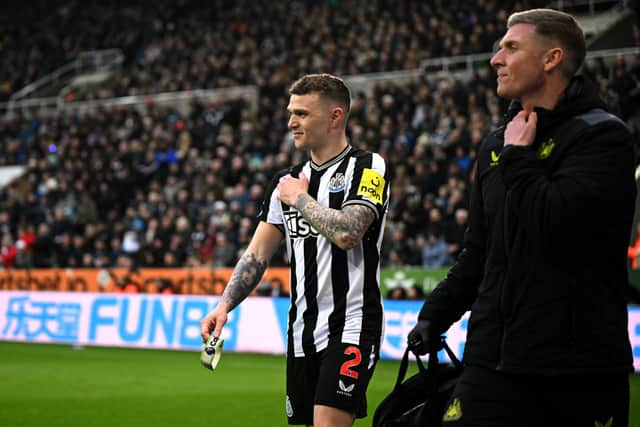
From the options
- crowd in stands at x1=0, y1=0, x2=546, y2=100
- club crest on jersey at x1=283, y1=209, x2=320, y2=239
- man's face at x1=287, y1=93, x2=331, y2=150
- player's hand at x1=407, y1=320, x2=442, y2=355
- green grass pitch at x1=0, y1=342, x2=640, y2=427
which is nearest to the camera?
player's hand at x1=407, y1=320, x2=442, y2=355

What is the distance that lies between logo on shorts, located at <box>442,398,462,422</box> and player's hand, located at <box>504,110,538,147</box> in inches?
34.8

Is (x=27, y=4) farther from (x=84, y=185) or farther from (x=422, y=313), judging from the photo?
(x=422, y=313)

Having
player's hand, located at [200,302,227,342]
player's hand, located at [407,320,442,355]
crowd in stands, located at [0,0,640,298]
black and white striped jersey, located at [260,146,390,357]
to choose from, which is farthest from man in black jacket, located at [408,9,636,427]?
crowd in stands, located at [0,0,640,298]

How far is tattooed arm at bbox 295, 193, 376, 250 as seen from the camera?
183 inches

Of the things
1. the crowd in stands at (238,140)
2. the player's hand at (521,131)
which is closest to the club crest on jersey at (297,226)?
the player's hand at (521,131)

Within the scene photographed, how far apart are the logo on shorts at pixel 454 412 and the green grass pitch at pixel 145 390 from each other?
561 centimetres

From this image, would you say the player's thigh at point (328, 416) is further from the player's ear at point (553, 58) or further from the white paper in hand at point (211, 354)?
the player's ear at point (553, 58)

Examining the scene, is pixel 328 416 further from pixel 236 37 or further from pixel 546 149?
pixel 236 37

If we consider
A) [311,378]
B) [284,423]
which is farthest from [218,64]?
[311,378]

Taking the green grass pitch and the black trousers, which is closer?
the black trousers

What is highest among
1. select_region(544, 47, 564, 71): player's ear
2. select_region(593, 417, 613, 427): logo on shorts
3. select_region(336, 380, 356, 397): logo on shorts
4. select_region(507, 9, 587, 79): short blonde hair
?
select_region(507, 9, 587, 79): short blonde hair

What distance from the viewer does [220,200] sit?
76.7 ft

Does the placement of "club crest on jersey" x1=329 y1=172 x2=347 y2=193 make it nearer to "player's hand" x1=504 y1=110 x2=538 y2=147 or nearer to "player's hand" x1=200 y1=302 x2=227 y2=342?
"player's hand" x1=200 y1=302 x2=227 y2=342

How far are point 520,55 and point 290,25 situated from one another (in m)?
27.2
